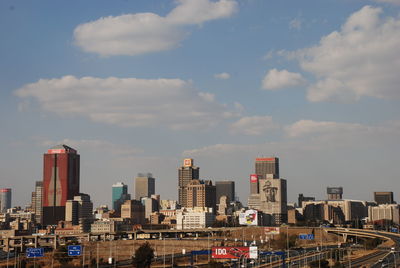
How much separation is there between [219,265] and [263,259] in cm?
4145

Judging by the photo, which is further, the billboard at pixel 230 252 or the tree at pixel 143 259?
the tree at pixel 143 259

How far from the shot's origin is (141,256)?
509 ft

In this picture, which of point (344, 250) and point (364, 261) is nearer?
point (364, 261)

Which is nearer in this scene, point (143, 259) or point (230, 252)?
point (230, 252)

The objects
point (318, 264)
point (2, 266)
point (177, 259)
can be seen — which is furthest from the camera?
point (177, 259)

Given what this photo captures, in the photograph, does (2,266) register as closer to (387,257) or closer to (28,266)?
(28,266)

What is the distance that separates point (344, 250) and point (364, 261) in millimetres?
36635

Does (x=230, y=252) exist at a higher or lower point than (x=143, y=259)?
higher

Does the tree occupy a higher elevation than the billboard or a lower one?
lower

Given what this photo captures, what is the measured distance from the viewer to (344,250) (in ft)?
597

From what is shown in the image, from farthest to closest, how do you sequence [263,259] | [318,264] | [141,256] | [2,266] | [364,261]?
1. [2,266]
2. [263,259]
3. [141,256]
4. [364,261]
5. [318,264]

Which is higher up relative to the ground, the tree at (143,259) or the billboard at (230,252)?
the billboard at (230,252)

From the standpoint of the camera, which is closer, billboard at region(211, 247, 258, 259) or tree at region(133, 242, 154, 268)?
billboard at region(211, 247, 258, 259)

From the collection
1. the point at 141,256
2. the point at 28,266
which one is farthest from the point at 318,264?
the point at 28,266
